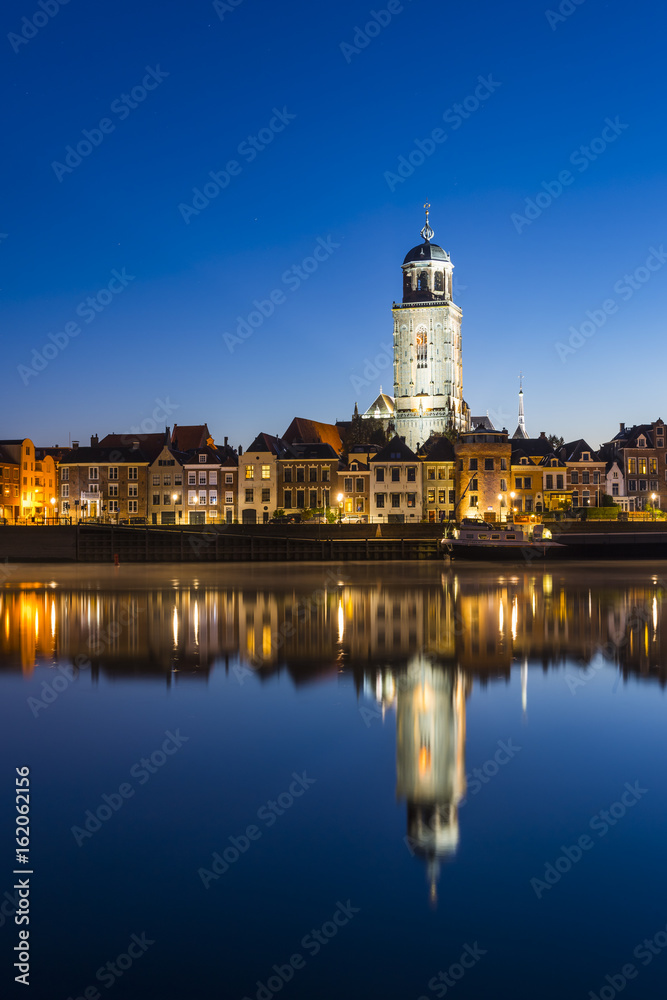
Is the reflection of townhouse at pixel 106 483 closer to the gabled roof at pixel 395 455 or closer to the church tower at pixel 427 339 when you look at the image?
the gabled roof at pixel 395 455

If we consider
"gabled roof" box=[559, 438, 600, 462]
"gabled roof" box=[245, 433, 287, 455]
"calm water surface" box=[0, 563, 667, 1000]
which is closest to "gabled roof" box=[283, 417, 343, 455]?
"gabled roof" box=[245, 433, 287, 455]

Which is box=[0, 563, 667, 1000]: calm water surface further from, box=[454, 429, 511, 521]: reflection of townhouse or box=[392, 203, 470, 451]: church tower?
box=[392, 203, 470, 451]: church tower

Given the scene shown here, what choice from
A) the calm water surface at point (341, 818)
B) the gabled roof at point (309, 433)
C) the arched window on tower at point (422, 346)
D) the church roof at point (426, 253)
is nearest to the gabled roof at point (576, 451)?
the gabled roof at point (309, 433)

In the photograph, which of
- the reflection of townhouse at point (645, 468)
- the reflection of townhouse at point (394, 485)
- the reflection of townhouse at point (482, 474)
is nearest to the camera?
the reflection of townhouse at point (482, 474)

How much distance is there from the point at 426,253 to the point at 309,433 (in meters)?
36.4

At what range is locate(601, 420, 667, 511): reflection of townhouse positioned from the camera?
94250 mm

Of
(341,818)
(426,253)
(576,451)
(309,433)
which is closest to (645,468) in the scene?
(576,451)

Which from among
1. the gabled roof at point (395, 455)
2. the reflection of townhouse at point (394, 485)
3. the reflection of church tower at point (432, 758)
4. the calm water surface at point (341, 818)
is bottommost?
the calm water surface at point (341, 818)

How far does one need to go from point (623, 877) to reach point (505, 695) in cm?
775

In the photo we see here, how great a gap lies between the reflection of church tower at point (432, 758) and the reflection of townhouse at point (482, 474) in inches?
2815

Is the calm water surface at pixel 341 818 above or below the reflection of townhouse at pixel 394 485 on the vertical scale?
below

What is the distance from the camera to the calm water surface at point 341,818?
711 cm

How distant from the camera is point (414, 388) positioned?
124812 millimetres

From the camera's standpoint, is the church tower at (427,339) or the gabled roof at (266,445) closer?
the gabled roof at (266,445)
